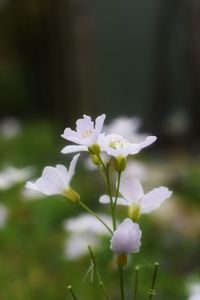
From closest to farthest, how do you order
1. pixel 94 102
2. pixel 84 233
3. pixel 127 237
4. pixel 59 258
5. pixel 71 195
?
pixel 127 237
pixel 71 195
pixel 84 233
pixel 59 258
pixel 94 102

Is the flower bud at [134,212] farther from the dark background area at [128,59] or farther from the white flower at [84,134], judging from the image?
the dark background area at [128,59]

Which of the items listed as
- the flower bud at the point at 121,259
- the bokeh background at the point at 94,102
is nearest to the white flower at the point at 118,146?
the flower bud at the point at 121,259

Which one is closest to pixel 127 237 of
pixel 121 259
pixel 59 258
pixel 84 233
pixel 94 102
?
pixel 121 259

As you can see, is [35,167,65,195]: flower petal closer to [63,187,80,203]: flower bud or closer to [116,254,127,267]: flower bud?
[63,187,80,203]: flower bud

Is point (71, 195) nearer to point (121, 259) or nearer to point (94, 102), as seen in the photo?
point (121, 259)

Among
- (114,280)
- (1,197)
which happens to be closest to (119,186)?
(114,280)

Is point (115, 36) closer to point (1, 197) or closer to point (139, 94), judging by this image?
point (139, 94)
